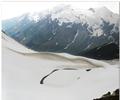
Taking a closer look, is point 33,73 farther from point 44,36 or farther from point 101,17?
point 101,17

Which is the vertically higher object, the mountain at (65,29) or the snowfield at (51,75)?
the mountain at (65,29)

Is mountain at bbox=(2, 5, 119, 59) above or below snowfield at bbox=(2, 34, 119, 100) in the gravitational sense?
above

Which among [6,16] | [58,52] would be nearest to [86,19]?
[58,52]

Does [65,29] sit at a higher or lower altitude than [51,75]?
higher
